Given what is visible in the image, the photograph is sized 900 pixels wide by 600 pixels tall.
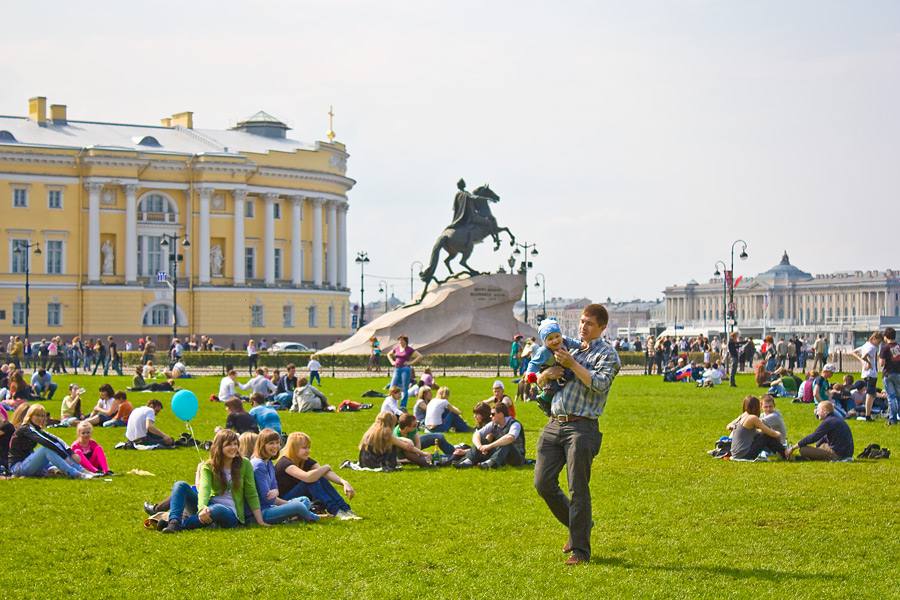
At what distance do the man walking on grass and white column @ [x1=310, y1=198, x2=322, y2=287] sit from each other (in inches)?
3354

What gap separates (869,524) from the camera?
12484 mm

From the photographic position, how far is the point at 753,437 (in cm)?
1786

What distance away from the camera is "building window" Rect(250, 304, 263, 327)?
296ft

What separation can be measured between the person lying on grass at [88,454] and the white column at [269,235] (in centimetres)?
7575

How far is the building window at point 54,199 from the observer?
85438 mm

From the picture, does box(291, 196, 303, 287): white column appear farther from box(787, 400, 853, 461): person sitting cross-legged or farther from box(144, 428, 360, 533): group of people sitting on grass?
box(144, 428, 360, 533): group of people sitting on grass

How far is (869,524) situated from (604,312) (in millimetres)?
3692

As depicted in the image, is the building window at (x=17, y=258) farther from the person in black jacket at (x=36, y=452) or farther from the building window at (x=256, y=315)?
the person in black jacket at (x=36, y=452)

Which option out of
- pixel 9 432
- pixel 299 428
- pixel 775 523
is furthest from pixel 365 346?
pixel 775 523

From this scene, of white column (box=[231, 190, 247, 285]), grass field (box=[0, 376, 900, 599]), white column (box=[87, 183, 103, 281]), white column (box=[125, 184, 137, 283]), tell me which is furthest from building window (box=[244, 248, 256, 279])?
grass field (box=[0, 376, 900, 599])

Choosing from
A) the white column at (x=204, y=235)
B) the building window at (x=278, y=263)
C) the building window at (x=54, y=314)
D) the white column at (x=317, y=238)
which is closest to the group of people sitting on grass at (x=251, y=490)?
the building window at (x=54, y=314)

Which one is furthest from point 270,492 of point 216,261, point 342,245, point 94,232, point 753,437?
point 342,245

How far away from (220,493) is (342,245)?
87226 mm

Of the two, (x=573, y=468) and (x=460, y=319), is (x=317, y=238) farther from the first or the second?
(x=573, y=468)
